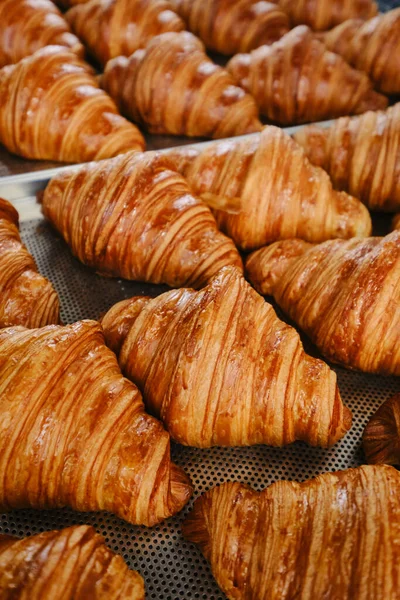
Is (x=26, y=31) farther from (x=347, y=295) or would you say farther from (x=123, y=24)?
(x=347, y=295)

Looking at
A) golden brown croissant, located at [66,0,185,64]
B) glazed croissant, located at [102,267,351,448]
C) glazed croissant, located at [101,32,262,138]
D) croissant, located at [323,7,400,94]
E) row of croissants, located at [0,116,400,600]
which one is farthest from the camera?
golden brown croissant, located at [66,0,185,64]

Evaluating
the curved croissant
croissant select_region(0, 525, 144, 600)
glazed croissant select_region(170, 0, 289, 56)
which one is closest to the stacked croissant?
croissant select_region(0, 525, 144, 600)

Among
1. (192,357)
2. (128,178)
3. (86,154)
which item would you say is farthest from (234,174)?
(192,357)

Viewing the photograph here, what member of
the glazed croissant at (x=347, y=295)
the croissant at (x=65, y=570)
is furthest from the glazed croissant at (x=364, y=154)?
the croissant at (x=65, y=570)

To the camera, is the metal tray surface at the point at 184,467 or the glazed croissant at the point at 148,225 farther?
the glazed croissant at the point at 148,225

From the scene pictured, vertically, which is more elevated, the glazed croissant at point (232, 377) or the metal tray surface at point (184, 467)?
the glazed croissant at point (232, 377)

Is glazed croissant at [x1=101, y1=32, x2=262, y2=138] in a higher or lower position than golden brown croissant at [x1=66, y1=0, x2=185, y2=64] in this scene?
lower

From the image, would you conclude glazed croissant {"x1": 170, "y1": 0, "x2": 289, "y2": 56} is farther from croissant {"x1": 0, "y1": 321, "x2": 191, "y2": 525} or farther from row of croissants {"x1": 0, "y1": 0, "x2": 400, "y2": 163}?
croissant {"x1": 0, "y1": 321, "x2": 191, "y2": 525}

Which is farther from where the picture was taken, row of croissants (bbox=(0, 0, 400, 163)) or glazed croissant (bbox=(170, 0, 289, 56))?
glazed croissant (bbox=(170, 0, 289, 56))

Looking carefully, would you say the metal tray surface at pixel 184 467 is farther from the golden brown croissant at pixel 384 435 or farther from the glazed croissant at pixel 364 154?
the glazed croissant at pixel 364 154
